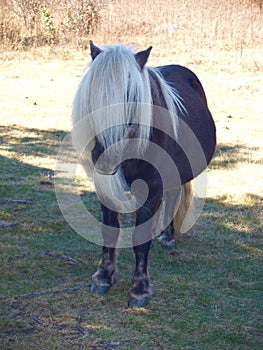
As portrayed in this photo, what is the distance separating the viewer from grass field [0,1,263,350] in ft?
10.8

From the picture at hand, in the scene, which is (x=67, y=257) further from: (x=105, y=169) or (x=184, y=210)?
(x=105, y=169)

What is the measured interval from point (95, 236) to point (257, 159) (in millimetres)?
3000

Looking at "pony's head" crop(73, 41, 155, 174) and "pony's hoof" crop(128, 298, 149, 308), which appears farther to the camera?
"pony's hoof" crop(128, 298, 149, 308)

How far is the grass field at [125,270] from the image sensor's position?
10.8ft

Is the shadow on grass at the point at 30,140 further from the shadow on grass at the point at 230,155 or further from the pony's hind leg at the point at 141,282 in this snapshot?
the pony's hind leg at the point at 141,282

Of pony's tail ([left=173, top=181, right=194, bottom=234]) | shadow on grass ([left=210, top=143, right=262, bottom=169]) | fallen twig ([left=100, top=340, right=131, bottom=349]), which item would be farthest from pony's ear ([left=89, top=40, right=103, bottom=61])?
shadow on grass ([left=210, top=143, right=262, bottom=169])

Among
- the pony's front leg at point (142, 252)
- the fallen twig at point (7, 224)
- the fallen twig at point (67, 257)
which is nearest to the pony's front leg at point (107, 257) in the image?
the pony's front leg at point (142, 252)

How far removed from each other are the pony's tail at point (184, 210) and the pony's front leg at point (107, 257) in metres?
1.06

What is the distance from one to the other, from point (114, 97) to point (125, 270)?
1.54 m

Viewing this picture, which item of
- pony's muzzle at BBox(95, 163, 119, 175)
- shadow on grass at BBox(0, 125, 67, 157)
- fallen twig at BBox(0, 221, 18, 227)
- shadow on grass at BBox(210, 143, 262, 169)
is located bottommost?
shadow on grass at BBox(0, 125, 67, 157)

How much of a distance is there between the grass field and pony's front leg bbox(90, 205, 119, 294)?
0.26 feet

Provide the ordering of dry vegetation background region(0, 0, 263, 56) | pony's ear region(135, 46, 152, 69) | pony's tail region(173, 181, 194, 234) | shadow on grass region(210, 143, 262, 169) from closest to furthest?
pony's ear region(135, 46, 152, 69), pony's tail region(173, 181, 194, 234), shadow on grass region(210, 143, 262, 169), dry vegetation background region(0, 0, 263, 56)

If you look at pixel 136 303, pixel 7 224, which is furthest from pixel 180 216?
pixel 7 224

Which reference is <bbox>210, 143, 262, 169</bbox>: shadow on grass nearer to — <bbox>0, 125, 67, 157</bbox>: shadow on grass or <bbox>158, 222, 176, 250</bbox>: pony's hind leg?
<bbox>0, 125, 67, 157</bbox>: shadow on grass
